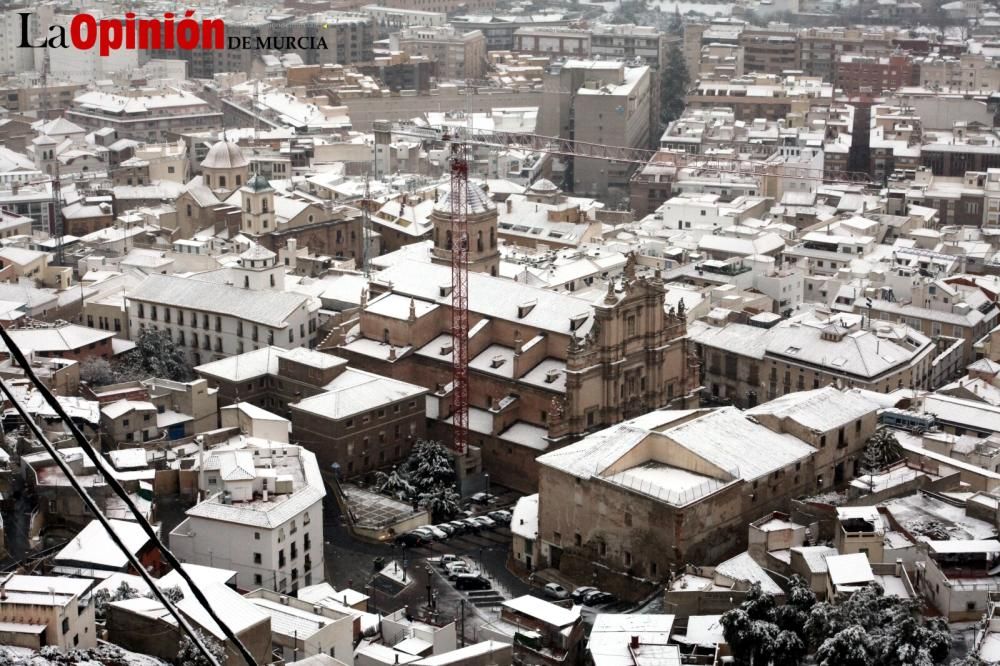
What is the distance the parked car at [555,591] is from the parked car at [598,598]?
495 millimetres

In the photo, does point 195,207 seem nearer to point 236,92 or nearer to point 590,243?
point 590,243

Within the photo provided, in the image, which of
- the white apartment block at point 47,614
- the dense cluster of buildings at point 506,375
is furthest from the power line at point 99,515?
the white apartment block at point 47,614

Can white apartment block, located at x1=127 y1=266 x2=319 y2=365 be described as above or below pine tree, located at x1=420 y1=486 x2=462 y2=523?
above

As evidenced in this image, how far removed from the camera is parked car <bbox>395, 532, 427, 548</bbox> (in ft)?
123

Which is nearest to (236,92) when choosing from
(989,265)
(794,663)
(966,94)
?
(966,94)

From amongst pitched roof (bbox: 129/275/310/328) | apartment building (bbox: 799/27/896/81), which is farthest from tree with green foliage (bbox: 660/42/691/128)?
pitched roof (bbox: 129/275/310/328)

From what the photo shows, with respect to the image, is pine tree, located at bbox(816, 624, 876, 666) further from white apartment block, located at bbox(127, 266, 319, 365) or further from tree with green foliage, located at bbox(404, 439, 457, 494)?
white apartment block, located at bbox(127, 266, 319, 365)

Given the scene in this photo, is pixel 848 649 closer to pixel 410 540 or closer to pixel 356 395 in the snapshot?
pixel 410 540

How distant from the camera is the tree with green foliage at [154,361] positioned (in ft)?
154

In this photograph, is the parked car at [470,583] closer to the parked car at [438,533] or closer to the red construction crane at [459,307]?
the parked car at [438,533]

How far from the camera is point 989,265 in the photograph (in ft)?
197

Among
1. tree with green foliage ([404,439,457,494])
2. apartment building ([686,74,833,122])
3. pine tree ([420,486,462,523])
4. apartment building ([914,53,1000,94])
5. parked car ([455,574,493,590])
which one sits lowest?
parked car ([455,574,493,590])

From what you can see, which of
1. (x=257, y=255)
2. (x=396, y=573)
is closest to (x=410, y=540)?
(x=396, y=573)

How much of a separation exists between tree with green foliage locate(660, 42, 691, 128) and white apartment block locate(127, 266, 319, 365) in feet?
187
